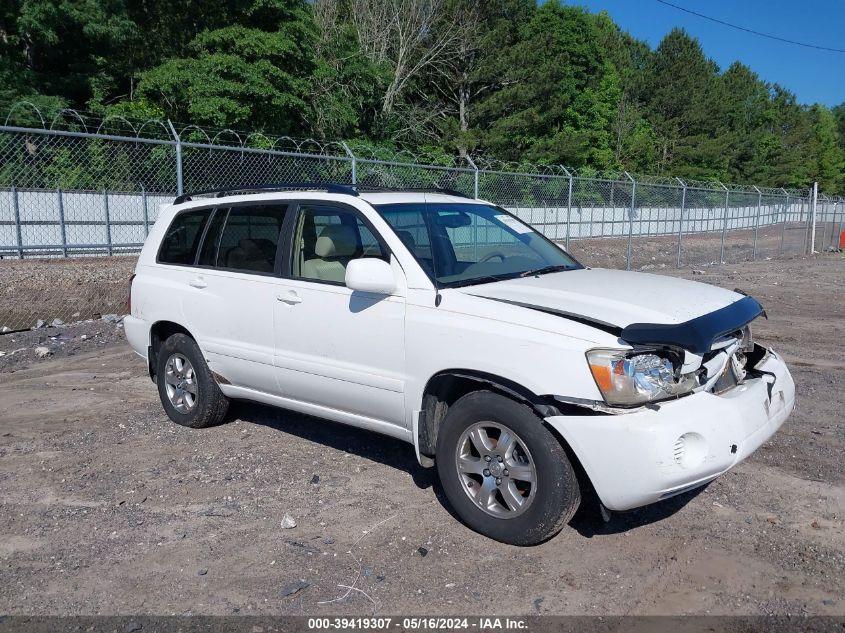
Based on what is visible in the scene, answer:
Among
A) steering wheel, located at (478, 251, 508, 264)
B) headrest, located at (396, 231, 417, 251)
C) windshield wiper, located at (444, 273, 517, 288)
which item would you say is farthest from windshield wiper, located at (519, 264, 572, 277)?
headrest, located at (396, 231, 417, 251)

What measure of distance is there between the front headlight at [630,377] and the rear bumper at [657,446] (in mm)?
72

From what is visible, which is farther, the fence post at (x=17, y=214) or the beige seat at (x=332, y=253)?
the fence post at (x=17, y=214)

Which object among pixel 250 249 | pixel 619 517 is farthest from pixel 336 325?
pixel 619 517

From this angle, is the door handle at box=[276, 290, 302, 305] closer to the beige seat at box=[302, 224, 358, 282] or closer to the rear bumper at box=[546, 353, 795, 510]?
the beige seat at box=[302, 224, 358, 282]

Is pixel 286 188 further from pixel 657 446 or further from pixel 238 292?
pixel 657 446

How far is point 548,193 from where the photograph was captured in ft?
59.8

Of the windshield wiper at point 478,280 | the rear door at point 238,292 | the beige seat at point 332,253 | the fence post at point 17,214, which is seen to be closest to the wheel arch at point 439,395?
the windshield wiper at point 478,280

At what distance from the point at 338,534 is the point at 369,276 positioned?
1404 mm

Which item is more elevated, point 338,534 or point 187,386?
point 187,386

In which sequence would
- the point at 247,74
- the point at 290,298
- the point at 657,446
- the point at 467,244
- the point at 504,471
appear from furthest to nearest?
1. the point at 247,74
2. the point at 467,244
3. the point at 290,298
4. the point at 504,471
5. the point at 657,446

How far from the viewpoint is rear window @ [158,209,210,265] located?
571 cm

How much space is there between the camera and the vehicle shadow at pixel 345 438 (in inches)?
196

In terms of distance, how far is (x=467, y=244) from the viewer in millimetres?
4992

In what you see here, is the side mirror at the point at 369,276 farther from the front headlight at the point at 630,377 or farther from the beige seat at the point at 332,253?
the front headlight at the point at 630,377
